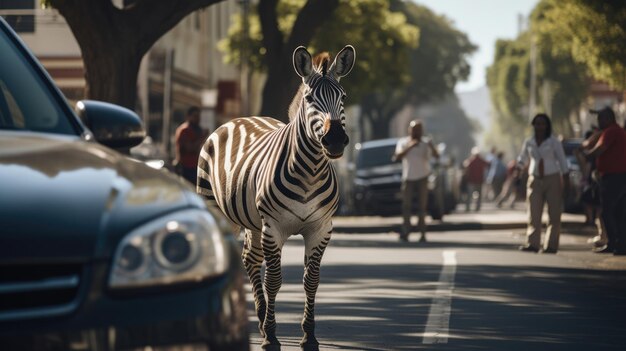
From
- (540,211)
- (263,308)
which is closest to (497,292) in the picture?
(263,308)

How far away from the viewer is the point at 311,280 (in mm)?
9891

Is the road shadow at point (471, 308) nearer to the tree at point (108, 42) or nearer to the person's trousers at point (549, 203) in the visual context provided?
the person's trousers at point (549, 203)

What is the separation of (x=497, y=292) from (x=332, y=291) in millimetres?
1514

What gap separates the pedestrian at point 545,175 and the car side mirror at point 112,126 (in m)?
15.8

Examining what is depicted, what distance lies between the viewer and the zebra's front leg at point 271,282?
9734mm

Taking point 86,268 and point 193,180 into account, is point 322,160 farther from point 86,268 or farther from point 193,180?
point 193,180

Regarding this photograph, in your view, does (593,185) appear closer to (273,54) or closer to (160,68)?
(273,54)

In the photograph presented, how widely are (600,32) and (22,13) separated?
57.3 feet

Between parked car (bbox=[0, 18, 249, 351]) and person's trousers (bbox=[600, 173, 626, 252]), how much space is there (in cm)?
1701

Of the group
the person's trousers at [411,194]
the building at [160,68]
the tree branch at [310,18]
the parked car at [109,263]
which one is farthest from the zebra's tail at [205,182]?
the building at [160,68]

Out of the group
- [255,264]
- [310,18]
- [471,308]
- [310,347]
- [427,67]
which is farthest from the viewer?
[427,67]

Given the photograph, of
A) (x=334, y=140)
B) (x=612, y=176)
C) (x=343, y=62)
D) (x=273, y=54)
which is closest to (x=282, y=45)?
(x=273, y=54)

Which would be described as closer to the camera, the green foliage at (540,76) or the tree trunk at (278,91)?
the tree trunk at (278,91)

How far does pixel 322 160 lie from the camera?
9719 millimetres
